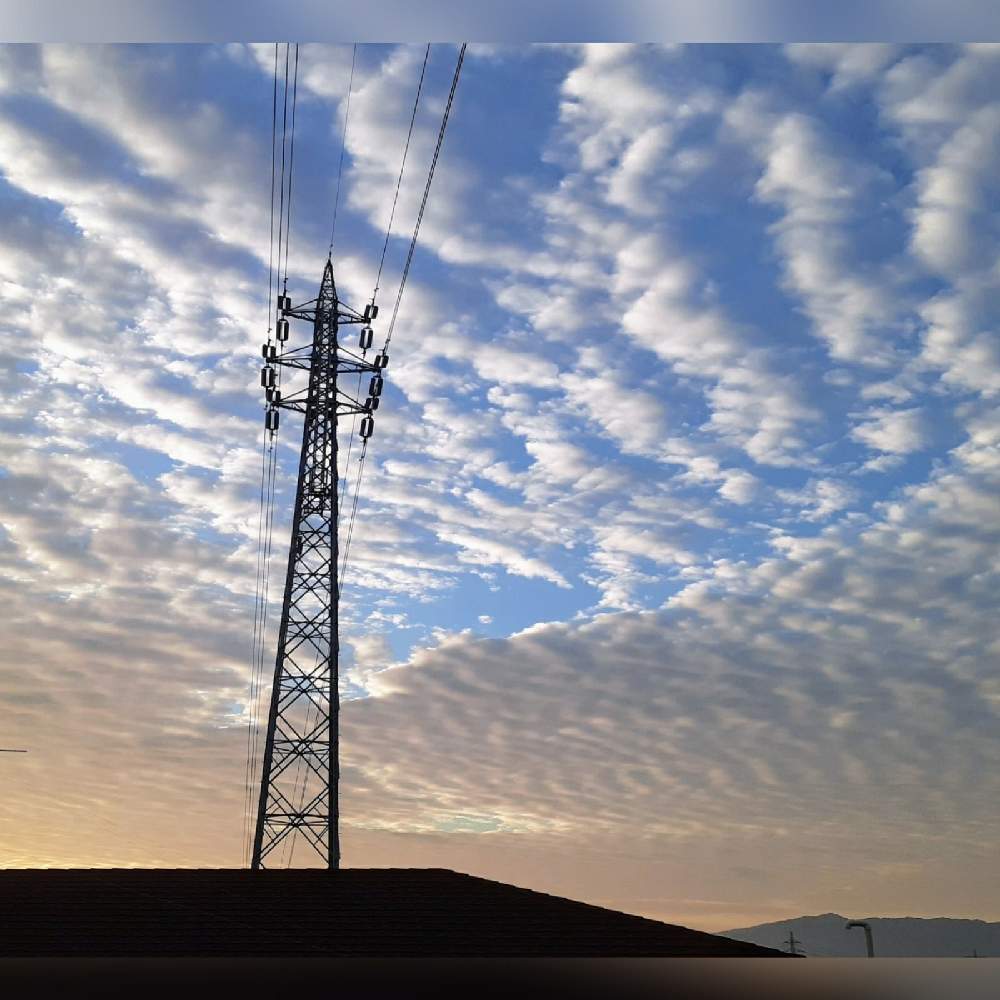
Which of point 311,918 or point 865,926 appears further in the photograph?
point 865,926

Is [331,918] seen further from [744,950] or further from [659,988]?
[659,988]

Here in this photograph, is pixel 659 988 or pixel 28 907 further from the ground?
pixel 28 907

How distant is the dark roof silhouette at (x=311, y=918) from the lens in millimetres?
14297

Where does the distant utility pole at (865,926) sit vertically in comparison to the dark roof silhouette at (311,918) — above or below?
above

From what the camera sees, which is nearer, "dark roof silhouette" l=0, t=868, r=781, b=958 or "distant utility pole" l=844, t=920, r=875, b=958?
"dark roof silhouette" l=0, t=868, r=781, b=958

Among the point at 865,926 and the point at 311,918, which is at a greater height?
the point at 865,926

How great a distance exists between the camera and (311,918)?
1569 cm

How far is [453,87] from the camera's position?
1591 centimetres

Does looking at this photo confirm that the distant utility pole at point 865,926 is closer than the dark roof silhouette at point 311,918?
No

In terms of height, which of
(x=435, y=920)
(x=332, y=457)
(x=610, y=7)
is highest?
(x=332, y=457)

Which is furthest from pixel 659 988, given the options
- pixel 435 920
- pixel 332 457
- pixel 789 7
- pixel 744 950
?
pixel 332 457

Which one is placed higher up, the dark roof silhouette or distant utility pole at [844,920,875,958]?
distant utility pole at [844,920,875,958]

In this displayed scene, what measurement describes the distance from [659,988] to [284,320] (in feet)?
71.5

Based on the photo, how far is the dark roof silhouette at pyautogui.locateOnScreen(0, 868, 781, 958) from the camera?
14.3 m
